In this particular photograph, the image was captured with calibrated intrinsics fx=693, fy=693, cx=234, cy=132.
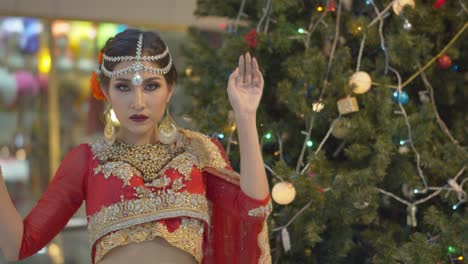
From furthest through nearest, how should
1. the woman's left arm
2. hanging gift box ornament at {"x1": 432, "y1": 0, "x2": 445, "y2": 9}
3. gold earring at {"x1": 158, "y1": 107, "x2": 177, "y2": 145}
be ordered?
hanging gift box ornament at {"x1": 432, "y1": 0, "x2": 445, "y2": 9}
gold earring at {"x1": 158, "y1": 107, "x2": 177, "y2": 145}
the woman's left arm

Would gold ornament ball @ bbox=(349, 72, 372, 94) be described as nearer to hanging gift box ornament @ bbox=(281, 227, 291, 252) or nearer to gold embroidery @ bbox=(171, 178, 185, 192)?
hanging gift box ornament @ bbox=(281, 227, 291, 252)

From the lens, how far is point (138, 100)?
1.67 meters

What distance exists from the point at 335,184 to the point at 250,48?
0.63 m

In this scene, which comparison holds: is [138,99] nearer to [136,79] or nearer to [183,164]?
[136,79]

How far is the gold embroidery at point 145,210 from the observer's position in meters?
1.68

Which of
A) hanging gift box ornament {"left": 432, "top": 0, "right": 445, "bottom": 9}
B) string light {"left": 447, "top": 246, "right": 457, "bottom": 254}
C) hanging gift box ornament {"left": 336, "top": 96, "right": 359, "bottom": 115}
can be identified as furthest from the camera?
hanging gift box ornament {"left": 432, "top": 0, "right": 445, "bottom": 9}

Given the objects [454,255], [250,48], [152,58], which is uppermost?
[250,48]

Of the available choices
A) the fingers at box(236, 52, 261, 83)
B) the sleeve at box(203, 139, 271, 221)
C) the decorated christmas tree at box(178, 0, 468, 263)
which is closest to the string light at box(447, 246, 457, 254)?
the decorated christmas tree at box(178, 0, 468, 263)

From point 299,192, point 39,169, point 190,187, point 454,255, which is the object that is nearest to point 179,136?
point 190,187

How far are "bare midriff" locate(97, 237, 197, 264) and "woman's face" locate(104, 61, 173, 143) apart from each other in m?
0.28

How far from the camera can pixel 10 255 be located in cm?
171

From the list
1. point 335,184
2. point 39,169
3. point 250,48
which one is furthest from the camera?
point 39,169

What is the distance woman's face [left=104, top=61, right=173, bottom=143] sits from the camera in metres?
1.68

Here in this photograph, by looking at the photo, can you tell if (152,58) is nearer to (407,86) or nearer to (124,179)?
(124,179)
